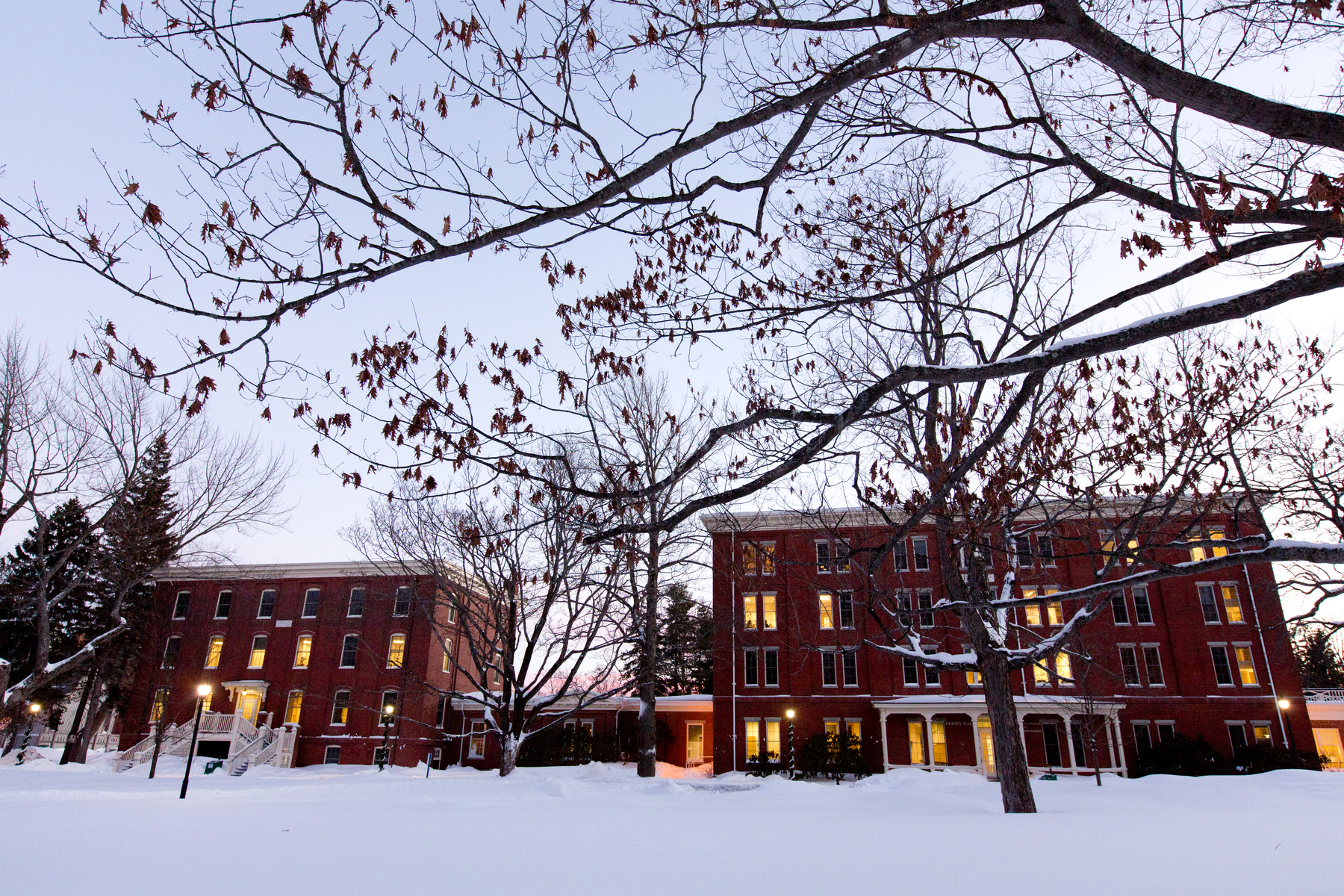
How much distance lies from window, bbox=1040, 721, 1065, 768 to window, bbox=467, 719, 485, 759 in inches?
969

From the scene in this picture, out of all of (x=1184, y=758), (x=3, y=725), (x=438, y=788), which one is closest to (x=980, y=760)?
(x=1184, y=758)

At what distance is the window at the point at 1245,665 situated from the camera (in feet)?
97.5

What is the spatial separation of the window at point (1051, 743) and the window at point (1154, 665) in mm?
4707

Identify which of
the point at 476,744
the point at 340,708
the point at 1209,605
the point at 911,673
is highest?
the point at 1209,605

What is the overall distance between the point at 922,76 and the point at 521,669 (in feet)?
66.5

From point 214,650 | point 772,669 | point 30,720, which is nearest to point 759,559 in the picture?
point 772,669

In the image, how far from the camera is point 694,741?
126 feet

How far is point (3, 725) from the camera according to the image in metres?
33.9

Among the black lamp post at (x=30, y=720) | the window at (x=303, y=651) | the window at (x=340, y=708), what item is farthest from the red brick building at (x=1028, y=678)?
the black lamp post at (x=30, y=720)

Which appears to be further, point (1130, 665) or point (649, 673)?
point (1130, 665)

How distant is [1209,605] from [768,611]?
18637 millimetres

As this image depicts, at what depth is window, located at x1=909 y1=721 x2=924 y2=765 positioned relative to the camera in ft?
101

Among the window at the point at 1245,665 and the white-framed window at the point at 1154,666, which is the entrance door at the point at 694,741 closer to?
the white-framed window at the point at 1154,666

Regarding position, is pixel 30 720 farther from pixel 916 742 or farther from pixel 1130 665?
pixel 1130 665
